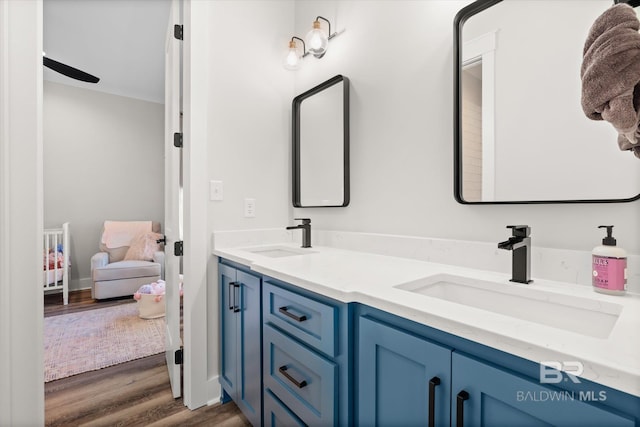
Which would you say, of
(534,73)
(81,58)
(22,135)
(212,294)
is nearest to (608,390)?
(534,73)

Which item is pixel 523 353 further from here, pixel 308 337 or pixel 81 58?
pixel 81 58

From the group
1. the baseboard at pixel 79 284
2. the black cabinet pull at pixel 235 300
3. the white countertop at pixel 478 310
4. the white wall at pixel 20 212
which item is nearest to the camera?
the white countertop at pixel 478 310

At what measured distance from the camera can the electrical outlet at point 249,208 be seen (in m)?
1.92

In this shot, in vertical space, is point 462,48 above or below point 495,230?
above

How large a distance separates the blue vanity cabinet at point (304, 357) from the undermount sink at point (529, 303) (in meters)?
0.27

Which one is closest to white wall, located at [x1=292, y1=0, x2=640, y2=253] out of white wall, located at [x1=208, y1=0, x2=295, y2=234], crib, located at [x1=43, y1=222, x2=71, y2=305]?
white wall, located at [x1=208, y1=0, x2=295, y2=234]

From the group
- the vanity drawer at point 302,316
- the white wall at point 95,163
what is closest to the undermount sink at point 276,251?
the vanity drawer at point 302,316

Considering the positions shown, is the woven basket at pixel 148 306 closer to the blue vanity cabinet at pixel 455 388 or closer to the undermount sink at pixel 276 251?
the undermount sink at pixel 276 251

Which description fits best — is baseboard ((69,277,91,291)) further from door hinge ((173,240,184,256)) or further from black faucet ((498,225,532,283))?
black faucet ((498,225,532,283))

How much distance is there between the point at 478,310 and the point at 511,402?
0.19m

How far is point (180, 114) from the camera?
5.94ft

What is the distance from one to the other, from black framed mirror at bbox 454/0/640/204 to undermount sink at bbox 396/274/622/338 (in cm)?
32

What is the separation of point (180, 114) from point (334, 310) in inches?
58.8

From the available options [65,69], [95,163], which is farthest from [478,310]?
[95,163]
